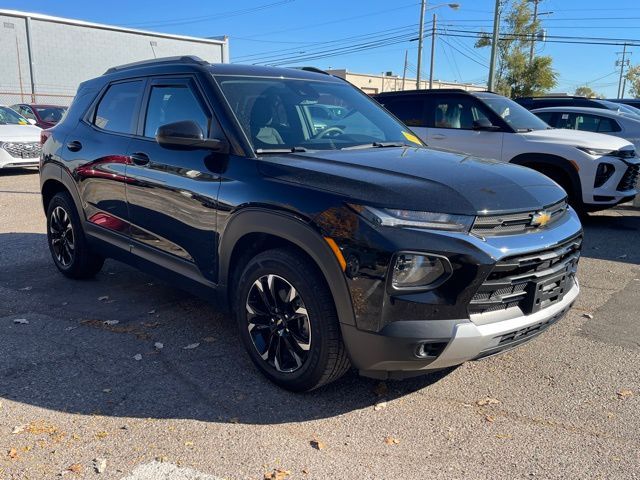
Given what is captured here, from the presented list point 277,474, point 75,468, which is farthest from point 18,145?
point 277,474

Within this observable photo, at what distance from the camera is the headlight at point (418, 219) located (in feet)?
9.09

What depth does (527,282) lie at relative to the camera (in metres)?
2.96

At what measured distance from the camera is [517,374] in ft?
11.9

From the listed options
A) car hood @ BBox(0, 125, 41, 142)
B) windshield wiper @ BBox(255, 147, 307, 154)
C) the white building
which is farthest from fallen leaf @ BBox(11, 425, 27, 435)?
the white building

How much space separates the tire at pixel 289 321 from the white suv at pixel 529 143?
18.7 ft

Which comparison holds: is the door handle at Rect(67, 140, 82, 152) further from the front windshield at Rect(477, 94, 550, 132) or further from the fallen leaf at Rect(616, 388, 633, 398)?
the front windshield at Rect(477, 94, 550, 132)

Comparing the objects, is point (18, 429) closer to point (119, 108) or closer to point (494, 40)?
point (119, 108)

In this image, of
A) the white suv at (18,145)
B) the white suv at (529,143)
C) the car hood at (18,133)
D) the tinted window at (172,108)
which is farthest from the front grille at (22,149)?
the tinted window at (172,108)

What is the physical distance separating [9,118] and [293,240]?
13.7 meters

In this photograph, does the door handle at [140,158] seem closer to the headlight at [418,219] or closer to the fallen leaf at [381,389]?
the headlight at [418,219]

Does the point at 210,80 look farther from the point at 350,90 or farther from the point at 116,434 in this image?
the point at 116,434

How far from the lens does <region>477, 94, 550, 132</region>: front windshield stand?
8406 millimetres

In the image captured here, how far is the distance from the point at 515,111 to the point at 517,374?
6.14 m

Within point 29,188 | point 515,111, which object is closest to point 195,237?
point 515,111
